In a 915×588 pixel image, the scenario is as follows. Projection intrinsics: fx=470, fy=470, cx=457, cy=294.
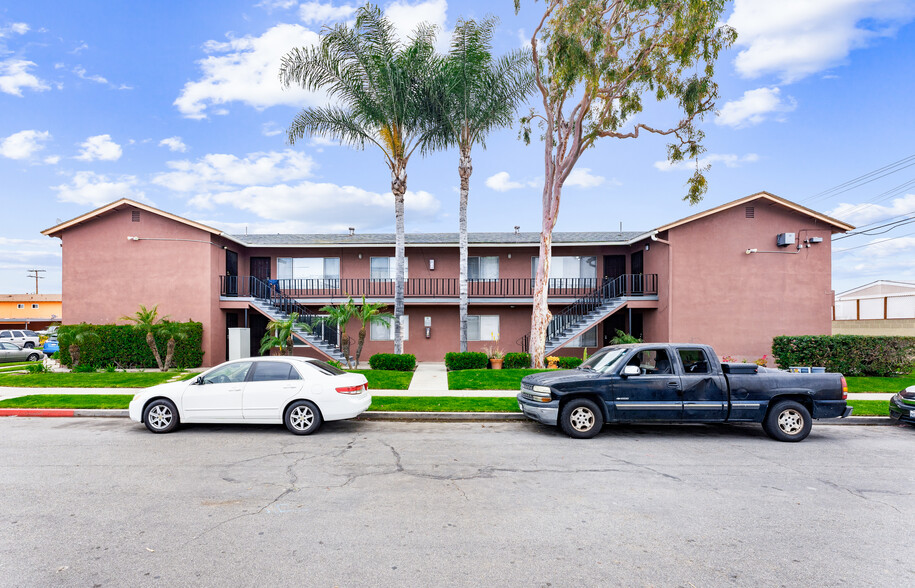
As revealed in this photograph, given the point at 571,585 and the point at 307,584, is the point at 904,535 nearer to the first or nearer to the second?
the point at 571,585

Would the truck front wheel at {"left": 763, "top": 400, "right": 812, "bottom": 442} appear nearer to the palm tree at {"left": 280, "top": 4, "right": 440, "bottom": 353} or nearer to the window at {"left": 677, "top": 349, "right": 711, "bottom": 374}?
the window at {"left": 677, "top": 349, "right": 711, "bottom": 374}

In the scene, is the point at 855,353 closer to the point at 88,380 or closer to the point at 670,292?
the point at 670,292

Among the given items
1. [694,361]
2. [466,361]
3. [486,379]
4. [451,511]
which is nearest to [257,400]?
[451,511]

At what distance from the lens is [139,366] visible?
17.8 meters

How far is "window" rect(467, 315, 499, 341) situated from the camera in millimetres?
22125

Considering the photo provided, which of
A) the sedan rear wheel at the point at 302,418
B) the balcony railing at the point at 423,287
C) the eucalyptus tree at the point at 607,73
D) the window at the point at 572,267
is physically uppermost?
the eucalyptus tree at the point at 607,73

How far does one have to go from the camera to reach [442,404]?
11086 millimetres

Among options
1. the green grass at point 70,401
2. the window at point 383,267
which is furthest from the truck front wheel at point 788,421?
the window at point 383,267

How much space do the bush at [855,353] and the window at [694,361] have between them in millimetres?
10577

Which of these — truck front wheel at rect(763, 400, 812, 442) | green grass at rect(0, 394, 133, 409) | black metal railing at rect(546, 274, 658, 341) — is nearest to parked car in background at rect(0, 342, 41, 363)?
green grass at rect(0, 394, 133, 409)

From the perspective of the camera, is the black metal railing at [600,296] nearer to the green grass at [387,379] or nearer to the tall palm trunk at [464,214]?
the tall palm trunk at [464,214]

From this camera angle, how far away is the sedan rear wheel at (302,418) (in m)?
8.58

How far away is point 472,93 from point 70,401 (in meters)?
15.0

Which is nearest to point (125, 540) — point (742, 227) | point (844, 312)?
point (742, 227)
